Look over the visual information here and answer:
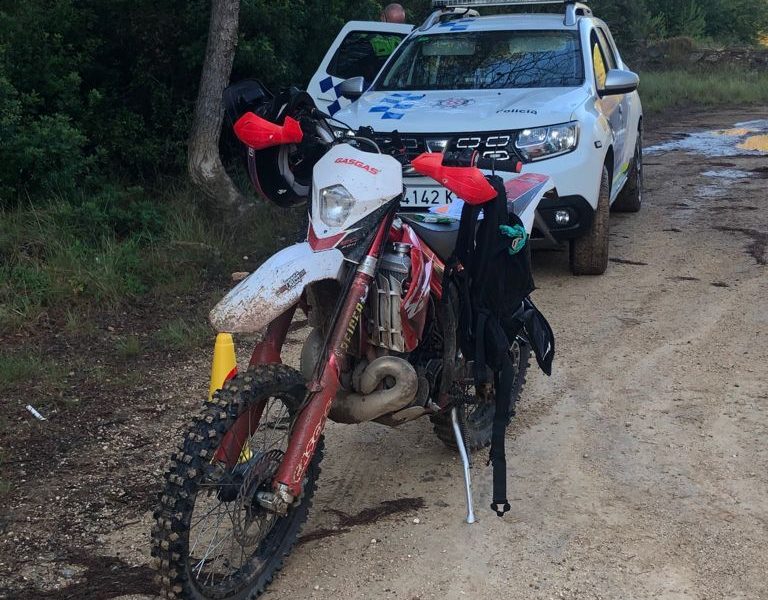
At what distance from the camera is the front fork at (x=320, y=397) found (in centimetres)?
345

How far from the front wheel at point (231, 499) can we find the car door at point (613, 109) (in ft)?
16.1

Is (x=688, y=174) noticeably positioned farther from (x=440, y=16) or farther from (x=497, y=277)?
(x=497, y=277)

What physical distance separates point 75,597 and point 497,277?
196cm

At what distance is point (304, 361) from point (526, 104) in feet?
12.9

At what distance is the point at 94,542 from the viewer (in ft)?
13.1

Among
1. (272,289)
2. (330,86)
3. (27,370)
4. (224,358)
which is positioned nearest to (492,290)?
(272,289)

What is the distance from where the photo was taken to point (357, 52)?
32.3ft

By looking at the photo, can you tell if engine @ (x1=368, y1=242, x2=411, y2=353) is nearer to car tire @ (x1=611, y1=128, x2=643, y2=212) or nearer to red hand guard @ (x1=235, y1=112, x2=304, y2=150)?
red hand guard @ (x1=235, y1=112, x2=304, y2=150)

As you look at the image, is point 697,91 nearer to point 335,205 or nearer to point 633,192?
point 633,192

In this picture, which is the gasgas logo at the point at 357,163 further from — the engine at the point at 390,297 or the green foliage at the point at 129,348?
the green foliage at the point at 129,348

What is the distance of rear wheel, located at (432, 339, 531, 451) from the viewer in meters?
4.41

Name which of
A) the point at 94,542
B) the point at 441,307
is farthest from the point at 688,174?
the point at 94,542

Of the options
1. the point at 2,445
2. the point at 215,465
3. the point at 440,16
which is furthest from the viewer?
the point at 440,16

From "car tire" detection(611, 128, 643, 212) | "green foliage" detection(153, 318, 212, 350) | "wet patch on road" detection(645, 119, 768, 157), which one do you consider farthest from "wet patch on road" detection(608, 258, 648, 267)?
"wet patch on road" detection(645, 119, 768, 157)
